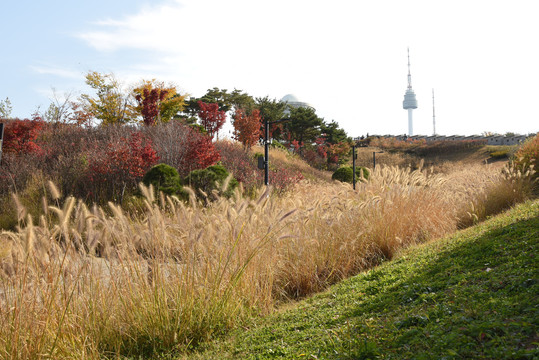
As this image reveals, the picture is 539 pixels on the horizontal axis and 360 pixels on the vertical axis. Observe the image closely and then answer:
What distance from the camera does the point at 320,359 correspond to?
8.91 ft

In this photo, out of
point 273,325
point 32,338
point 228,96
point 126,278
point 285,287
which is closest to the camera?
point 32,338

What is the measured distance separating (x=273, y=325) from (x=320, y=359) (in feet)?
3.85

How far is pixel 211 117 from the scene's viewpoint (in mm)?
25094

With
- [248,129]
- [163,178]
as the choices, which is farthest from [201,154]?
[248,129]

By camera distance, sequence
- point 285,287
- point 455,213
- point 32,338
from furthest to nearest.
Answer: point 455,213 → point 285,287 → point 32,338

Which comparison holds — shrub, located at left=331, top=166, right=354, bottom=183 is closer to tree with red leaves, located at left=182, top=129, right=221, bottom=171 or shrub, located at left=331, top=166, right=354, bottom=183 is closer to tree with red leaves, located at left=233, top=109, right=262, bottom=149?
tree with red leaves, located at left=233, top=109, right=262, bottom=149

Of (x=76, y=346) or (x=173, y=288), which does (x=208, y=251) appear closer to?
(x=173, y=288)

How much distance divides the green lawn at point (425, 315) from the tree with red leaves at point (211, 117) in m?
21.0

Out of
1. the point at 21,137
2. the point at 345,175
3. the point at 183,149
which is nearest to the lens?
the point at 183,149

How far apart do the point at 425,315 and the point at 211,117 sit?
23.1 metres

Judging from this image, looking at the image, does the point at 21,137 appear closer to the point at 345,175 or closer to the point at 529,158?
the point at 345,175

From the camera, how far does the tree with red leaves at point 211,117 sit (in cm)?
2484

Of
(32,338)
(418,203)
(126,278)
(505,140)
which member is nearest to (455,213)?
(418,203)

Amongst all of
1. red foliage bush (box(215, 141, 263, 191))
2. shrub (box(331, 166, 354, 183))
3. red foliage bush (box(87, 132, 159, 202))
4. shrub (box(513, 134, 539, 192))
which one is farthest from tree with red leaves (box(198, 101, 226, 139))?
shrub (box(513, 134, 539, 192))
